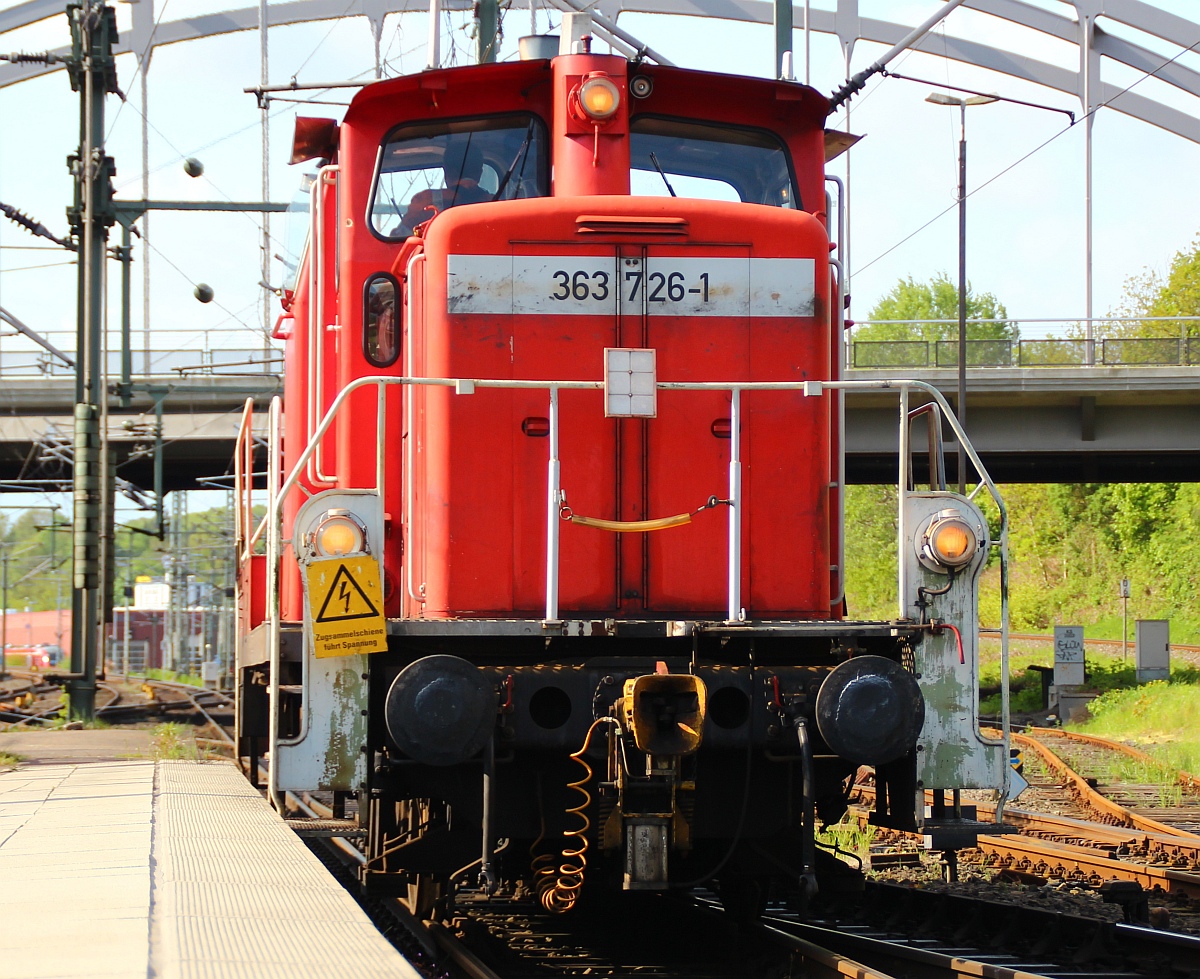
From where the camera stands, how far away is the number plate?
5949 mm

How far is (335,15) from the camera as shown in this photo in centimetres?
4844

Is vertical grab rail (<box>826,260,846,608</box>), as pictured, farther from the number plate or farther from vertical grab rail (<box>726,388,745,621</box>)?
vertical grab rail (<box>726,388,745,621</box>)

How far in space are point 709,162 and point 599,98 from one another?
30.2 inches

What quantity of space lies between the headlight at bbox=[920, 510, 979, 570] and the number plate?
115cm

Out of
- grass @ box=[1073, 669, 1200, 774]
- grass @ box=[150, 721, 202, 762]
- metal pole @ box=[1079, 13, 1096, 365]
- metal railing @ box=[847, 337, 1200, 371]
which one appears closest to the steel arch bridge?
metal pole @ box=[1079, 13, 1096, 365]

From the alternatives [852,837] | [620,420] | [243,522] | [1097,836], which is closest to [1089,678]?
[1097,836]

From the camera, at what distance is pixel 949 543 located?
5625mm

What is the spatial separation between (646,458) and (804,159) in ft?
6.17

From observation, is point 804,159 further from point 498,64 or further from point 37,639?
point 37,639

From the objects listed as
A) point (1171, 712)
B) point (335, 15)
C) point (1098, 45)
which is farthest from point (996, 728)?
point (335, 15)

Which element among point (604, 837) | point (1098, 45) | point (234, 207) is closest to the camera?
point (604, 837)

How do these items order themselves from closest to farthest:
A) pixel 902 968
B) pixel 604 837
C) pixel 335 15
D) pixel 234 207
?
1. pixel 604 837
2. pixel 902 968
3. pixel 234 207
4. pixel 335 15

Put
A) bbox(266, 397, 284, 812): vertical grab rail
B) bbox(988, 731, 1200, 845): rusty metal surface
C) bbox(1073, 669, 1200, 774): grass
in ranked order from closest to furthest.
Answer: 1. bbox(266, 397, 284, 812): vertical grab rail
2. bbox(988, 731, 1200, 845): rusty metal surface
3. bbox(1073, 669, 1200, 774): grass

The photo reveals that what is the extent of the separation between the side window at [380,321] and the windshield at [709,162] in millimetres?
1273
